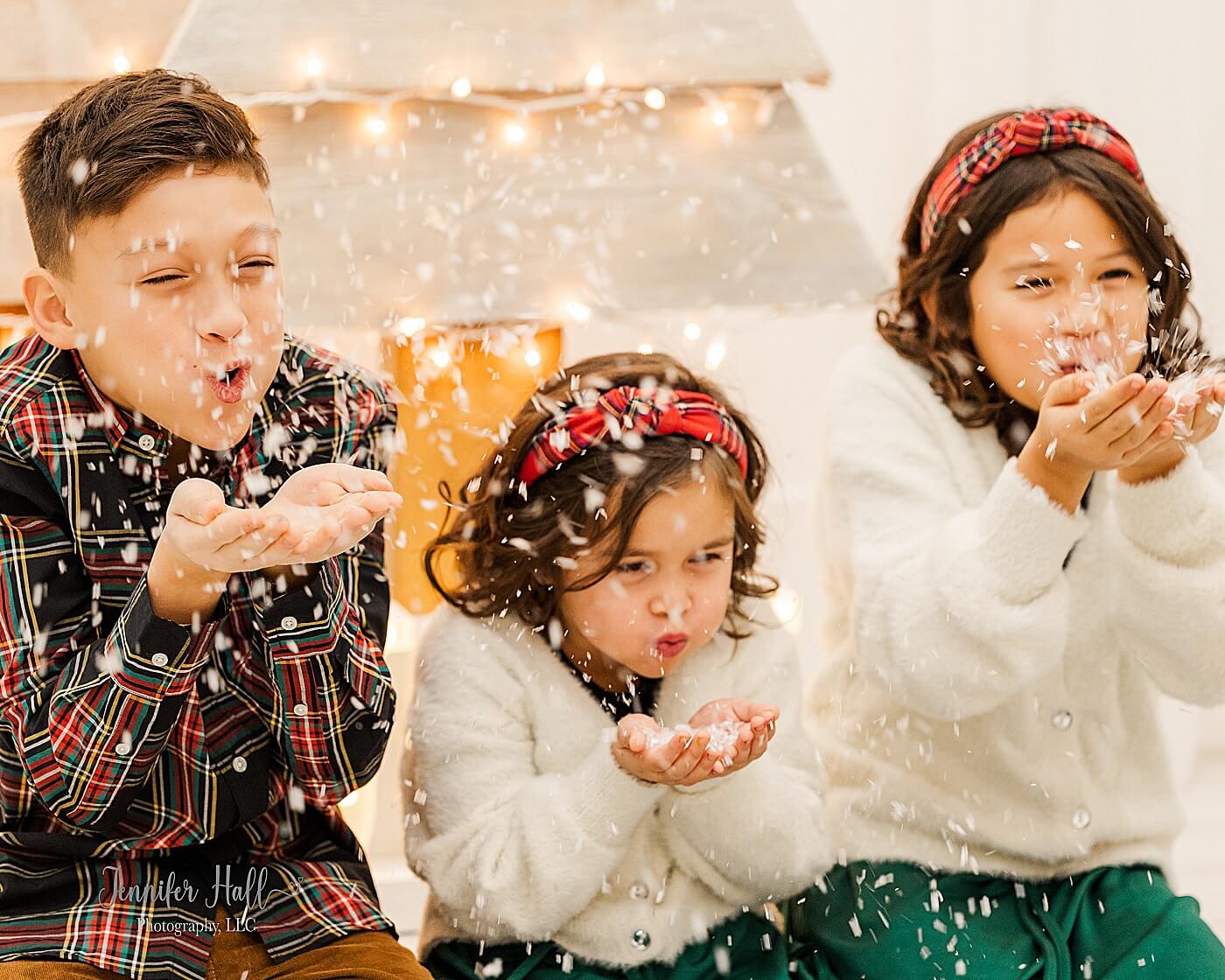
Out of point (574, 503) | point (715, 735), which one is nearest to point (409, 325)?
point (574, 503)

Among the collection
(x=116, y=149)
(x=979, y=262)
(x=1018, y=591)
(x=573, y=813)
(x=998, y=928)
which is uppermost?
(x=116, y=149)

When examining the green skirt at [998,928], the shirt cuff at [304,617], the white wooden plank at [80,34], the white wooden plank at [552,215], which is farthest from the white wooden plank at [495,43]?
the green skirt at [998,928]

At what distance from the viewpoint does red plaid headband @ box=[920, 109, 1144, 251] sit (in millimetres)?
1159

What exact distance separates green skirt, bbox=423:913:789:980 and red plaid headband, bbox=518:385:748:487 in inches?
13.6

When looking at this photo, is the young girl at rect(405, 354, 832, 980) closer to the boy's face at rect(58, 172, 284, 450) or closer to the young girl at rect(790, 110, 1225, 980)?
the young girl at rect(790, 110, 1225, 980)

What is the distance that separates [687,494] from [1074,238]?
352mm

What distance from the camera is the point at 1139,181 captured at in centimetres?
117

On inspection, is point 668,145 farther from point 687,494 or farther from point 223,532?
point 223,532

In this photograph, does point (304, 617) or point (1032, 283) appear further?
point (1032, 283)

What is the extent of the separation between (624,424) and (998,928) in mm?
453

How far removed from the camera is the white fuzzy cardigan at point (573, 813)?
3.35 ft

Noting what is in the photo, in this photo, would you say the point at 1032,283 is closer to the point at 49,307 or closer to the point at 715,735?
the point at 715,735

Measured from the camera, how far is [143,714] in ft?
2.93

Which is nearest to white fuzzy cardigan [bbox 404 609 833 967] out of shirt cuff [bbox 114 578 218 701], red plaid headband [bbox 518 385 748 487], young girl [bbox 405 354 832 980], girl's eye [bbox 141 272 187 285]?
young girl [bbox 405 354 832 980]
